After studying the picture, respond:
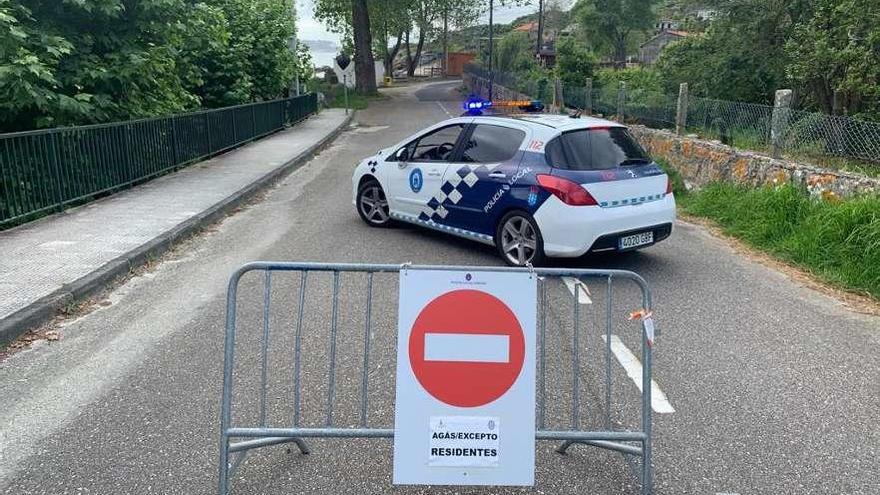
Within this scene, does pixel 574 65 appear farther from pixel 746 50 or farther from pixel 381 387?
pixel 381 387

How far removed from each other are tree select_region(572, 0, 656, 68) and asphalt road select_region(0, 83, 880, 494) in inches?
2758

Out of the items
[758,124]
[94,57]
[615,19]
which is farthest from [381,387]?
[615,19]

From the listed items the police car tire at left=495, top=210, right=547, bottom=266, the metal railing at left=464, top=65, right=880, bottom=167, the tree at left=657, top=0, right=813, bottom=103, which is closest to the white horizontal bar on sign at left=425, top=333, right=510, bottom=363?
the police car tire at left=495, top=210, right=547, bottom=266

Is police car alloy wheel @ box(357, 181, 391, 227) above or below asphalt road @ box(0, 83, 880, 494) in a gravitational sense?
above

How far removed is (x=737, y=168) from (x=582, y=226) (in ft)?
17.9

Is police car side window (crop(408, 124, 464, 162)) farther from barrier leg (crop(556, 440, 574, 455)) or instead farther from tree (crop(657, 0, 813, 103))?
tree (crop(657, 0, 813, 103))

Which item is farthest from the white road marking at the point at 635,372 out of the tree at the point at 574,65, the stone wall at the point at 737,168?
the tree at the point at 574,65

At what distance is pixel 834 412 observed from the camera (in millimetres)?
4523

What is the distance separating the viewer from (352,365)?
512 cm

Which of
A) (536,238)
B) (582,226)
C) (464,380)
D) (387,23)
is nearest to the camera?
(464,380)

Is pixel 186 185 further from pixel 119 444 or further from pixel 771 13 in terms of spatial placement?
pixel 771 13

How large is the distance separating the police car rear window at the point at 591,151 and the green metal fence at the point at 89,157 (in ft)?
21.9

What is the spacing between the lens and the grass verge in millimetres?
7496

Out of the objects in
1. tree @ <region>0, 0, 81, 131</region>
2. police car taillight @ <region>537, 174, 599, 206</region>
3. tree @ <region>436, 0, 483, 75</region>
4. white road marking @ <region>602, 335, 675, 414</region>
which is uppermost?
tree @ <region>436, 0, 483, 75</region>
